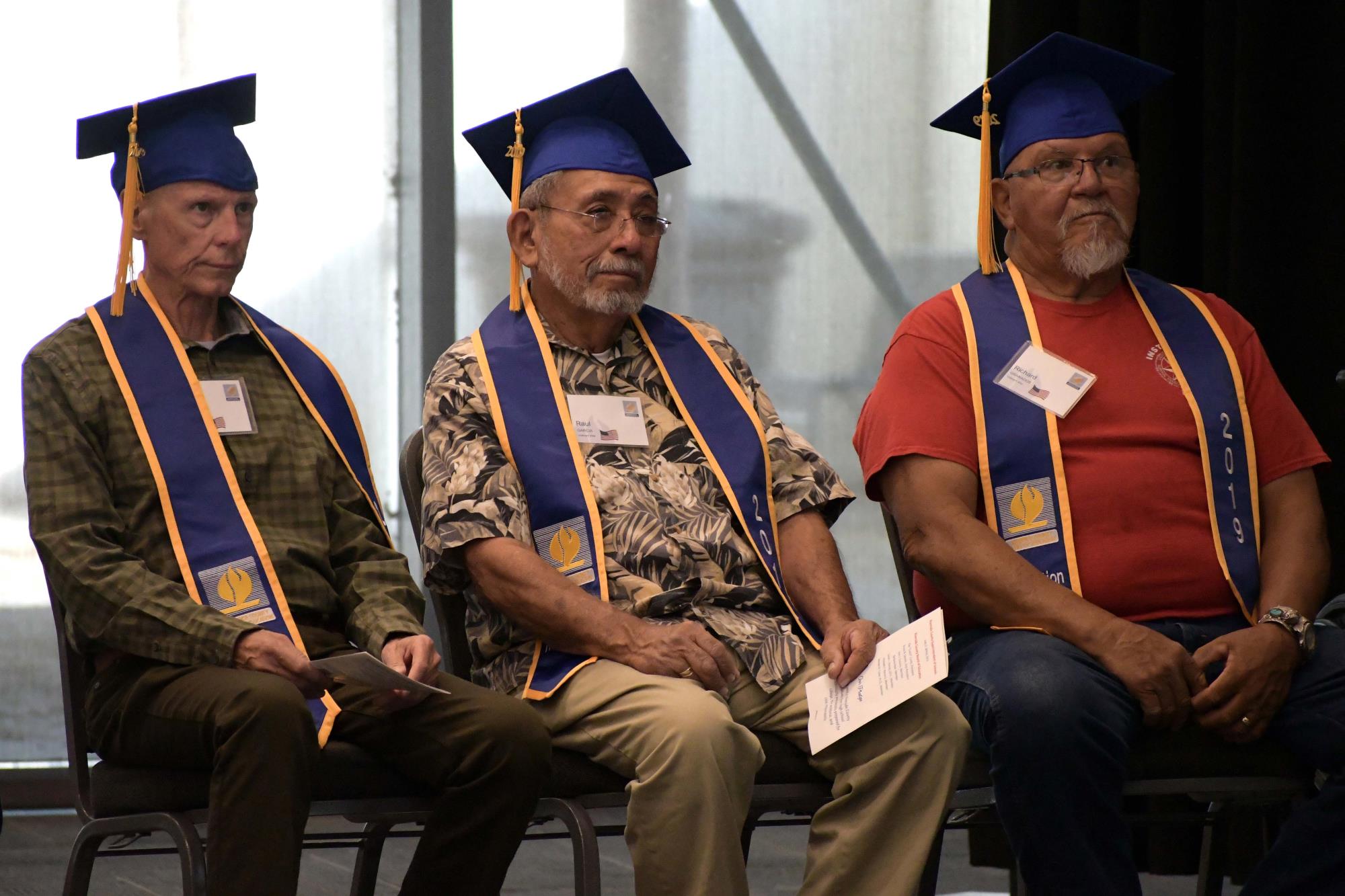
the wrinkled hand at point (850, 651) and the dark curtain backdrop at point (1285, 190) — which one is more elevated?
the dark curtain backdrop at point (1285, 190)

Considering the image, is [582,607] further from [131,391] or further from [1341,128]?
[1341,128]

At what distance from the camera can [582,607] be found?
2293 millimetres

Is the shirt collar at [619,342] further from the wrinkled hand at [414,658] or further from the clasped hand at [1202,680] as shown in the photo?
the clasped hand at [1202,680]

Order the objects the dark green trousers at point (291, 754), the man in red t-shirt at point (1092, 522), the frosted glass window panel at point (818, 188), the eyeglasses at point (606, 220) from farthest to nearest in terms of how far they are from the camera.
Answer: the frosted glass window panel at point (818, 188) → the eyeglasses at point (606, 220) → the man in red t-shirt at point (1092, 522) → the dark green trousers at point (291, 754)

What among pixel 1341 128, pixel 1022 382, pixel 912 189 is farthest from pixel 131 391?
pixel 912 189

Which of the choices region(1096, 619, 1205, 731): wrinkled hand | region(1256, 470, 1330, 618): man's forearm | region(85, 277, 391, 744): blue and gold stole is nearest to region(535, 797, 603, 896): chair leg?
region(85, 277, 391, 744): blue and gold stole

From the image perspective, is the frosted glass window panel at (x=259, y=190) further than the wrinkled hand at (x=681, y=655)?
Yes

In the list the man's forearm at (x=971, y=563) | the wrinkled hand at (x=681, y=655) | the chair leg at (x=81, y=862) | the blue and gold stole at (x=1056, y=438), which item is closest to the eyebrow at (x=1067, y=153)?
the blue and gold stole at (x=1056, y=438)

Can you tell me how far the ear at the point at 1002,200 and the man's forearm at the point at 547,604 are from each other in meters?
1.13

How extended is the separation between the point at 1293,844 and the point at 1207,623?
0.38 meters

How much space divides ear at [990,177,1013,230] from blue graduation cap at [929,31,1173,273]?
4 cm

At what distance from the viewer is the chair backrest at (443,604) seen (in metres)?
2.54

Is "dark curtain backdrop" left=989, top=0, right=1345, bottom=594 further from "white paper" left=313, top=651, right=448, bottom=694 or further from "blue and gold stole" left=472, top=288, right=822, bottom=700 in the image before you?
"white paper" left=313, top=651, right=448, bottom=694

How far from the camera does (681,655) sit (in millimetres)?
2277
